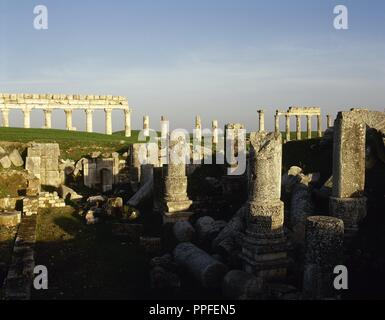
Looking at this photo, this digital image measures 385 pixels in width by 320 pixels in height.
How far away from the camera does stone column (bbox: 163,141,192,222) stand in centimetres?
1523

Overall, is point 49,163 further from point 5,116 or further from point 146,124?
point 5,116

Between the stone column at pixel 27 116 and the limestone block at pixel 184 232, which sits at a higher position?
the stone column at pixel 27 116

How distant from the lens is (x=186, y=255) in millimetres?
11414

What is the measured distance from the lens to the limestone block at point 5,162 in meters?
19.7

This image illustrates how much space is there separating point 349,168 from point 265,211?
284 cm

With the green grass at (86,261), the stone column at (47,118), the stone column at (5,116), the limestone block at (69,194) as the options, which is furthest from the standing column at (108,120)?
the green grass at (86,261)

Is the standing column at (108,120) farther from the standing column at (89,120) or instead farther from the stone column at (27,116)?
the stone column at (27,116)

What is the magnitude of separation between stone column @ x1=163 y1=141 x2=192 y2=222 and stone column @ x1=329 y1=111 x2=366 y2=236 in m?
5.57

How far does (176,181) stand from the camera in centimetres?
1557

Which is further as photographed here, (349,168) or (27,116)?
(27,116)

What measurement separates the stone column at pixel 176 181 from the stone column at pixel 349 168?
5570 mm

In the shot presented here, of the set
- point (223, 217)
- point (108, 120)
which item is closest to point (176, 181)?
point (223, 217)
